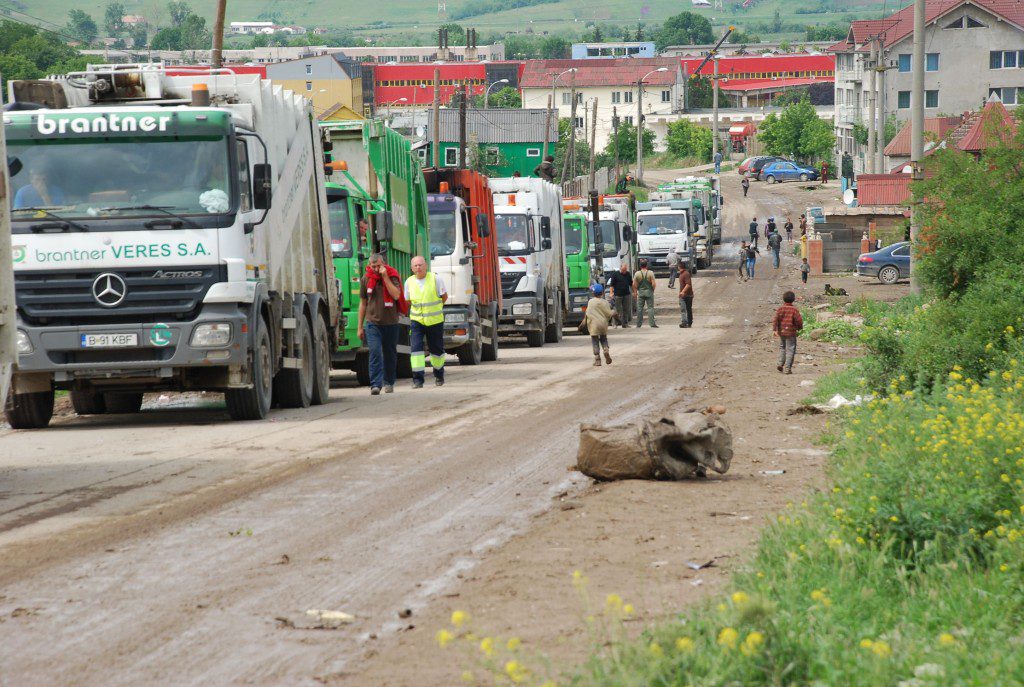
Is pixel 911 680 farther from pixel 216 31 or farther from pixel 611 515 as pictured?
pixel 216 31

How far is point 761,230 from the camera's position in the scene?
3307 inches

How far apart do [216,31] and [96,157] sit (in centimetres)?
1503

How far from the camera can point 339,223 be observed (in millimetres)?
20359

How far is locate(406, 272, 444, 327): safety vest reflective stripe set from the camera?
19844 millimetres

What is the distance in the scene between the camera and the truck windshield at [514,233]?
30.6 m

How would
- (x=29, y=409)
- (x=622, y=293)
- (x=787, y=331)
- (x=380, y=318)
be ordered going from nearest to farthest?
(x=29, y=409)
(x=380, y=318)
(x=787, y=331)
(x=622, y=293)

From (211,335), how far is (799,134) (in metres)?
113

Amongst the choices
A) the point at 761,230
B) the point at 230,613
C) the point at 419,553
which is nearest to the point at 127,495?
the point at 419,553

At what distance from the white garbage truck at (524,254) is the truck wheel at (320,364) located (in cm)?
1239

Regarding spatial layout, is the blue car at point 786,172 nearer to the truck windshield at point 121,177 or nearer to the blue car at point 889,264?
the blue car at point 889,264

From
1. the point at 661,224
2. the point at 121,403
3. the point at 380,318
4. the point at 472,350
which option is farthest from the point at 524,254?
the point at 661,224

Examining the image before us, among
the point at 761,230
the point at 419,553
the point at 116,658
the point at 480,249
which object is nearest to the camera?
the point at 116,658

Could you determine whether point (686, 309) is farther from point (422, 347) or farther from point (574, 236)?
point (422, 347)

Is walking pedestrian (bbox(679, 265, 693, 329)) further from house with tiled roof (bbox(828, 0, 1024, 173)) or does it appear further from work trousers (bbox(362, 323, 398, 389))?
house with tiled roof (bbox(828, 0, 1024, 173))
